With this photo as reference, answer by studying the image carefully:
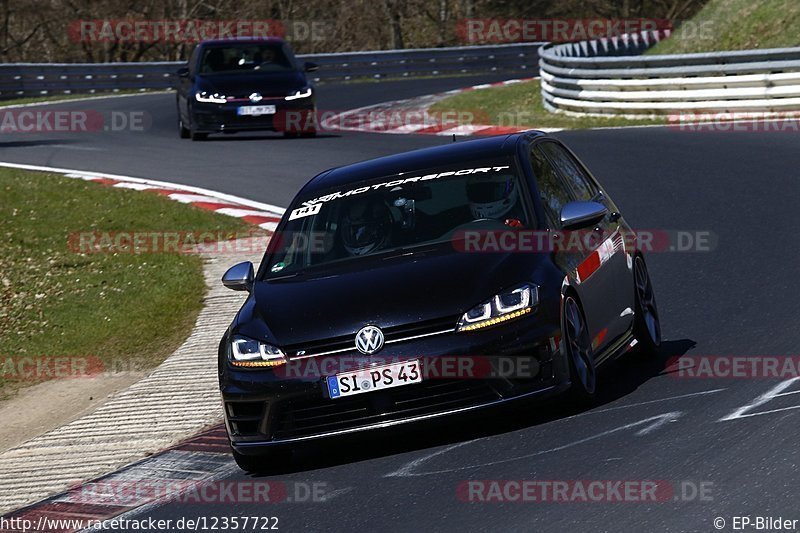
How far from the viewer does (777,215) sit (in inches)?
543

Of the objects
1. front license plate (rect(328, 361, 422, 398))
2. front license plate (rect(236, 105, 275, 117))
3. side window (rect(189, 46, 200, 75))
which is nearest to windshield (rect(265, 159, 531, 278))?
front license plate (rect(328, 361, 422, 398))

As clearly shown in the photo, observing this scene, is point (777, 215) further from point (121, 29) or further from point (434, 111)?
point (121, 29)

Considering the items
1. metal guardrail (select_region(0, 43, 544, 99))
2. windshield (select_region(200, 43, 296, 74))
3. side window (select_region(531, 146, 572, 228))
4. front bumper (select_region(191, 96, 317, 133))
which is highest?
side window (select_region(531, 146, 572, 228))

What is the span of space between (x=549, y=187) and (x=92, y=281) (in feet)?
23.5

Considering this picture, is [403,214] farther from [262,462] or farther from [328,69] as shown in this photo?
[328,69]

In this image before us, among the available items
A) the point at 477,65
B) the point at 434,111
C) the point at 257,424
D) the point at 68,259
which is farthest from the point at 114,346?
the point at 477,65

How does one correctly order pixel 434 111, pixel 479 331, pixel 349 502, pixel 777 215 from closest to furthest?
pixel 349 502 → pixel 479 331 → pixel 777 215 → pixel 434 111

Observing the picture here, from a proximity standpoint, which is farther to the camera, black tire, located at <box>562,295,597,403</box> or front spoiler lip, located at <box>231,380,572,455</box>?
black tire, located at <box>562,295,597,403</box>

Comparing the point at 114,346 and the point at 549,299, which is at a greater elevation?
the point at 549,299

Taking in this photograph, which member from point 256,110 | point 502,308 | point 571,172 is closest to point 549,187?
point 571,172

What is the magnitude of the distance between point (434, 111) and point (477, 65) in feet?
38.8

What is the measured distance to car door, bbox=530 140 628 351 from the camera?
797 centimetres

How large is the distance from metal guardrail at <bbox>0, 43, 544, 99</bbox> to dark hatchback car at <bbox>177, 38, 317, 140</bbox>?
1275 cm

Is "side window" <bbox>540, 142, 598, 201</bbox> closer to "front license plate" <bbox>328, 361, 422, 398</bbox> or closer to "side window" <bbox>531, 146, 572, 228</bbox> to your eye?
"side window" <bbox>531, 146, 572, 228</bbox>
